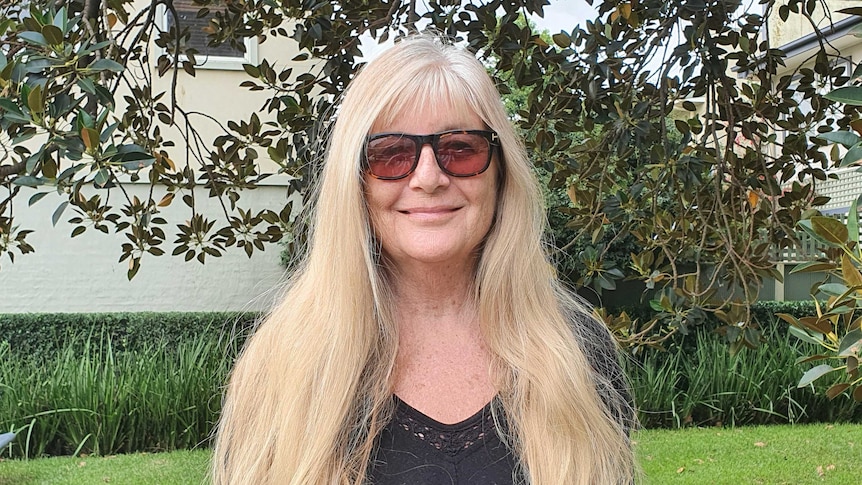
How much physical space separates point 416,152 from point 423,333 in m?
0.42

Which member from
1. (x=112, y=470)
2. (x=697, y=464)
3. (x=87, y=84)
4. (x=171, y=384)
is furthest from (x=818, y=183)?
(x=87, y=84)

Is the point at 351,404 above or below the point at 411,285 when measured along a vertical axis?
below

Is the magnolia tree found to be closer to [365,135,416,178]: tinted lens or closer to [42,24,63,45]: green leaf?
[42,24,63,45]: green leaf

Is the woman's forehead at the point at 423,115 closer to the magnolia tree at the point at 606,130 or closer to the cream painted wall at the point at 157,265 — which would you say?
the magnolia tree at the point at 606,130

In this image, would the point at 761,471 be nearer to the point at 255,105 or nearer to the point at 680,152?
the point at 680,152

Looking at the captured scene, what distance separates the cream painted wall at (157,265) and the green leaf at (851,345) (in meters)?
7.23

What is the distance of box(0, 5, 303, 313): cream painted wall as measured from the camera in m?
8.44

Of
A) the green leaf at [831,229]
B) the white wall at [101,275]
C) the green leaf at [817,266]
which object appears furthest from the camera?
the white wall at [101,275]

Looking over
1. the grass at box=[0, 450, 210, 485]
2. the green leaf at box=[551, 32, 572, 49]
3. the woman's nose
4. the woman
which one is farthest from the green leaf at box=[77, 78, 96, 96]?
the grass at box=[0, 450, 210, 485]

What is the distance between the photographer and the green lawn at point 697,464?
4.91 meters

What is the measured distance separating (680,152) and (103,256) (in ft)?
23.4

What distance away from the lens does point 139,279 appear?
8.68 meters

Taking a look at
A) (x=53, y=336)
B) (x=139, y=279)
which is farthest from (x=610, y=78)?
(x=139, y=279)

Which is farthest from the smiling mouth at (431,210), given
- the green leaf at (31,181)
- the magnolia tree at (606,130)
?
the magnolia tree at (606,130)
